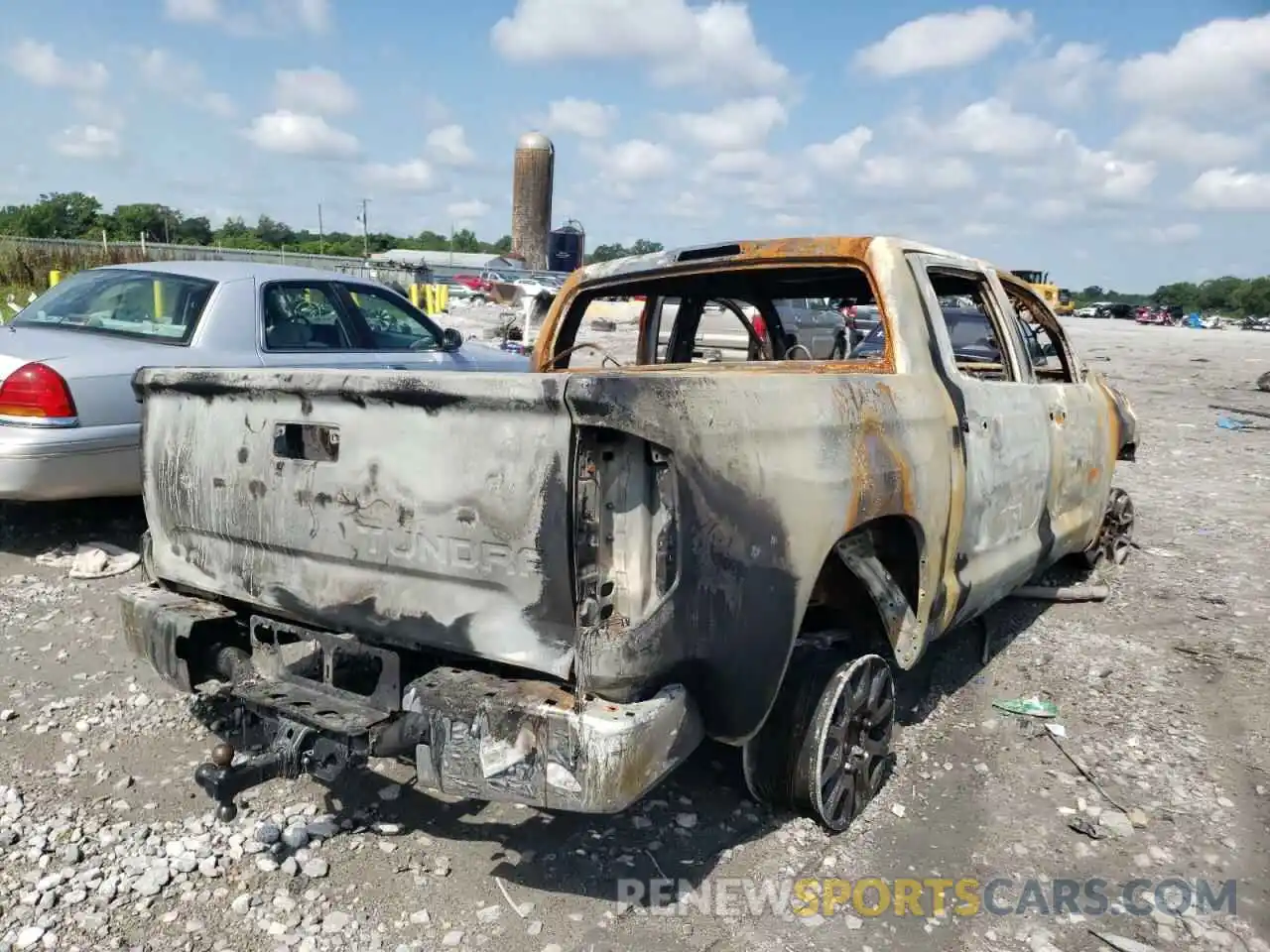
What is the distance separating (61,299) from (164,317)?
36.0 inches

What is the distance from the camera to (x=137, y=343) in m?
5.43

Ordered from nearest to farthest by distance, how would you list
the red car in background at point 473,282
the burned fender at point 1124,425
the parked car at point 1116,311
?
1. the burned fender at point 1124,425
2. the red car in background at point 473,282
3. the parked car at point 1116,311

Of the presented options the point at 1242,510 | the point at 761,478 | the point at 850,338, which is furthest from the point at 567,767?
the point at 1242,510

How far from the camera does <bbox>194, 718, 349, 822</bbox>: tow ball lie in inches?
97.4

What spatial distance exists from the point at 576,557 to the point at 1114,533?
4789mm

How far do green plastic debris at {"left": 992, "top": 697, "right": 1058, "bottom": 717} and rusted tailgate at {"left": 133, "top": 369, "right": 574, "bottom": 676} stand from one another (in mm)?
2416

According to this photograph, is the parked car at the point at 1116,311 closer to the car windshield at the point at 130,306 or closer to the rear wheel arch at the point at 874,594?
the car windshield at the point at 130,306

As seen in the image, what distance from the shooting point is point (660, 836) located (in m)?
3.05

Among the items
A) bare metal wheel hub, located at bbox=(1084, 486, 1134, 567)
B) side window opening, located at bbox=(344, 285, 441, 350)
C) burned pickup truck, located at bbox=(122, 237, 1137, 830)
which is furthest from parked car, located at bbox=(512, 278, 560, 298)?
burned pickup truck, located at bbox=(122, 237, 1137, 830)

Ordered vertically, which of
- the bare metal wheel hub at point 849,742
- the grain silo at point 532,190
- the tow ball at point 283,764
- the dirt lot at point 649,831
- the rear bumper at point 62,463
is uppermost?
the grain silo at point 532,190

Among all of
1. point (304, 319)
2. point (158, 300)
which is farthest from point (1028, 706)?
point (158, 300)

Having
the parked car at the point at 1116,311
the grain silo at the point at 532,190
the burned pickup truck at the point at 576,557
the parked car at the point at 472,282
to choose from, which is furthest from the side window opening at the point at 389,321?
the parked car at the point at 1116,311

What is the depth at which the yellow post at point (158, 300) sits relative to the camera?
5.67 metres

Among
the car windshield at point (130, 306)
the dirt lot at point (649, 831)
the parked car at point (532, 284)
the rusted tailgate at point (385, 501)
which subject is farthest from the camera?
the parked car at point (532, 284)
